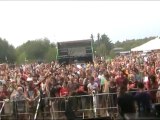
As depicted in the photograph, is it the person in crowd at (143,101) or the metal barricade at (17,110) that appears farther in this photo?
the metal barricade at (17,110)

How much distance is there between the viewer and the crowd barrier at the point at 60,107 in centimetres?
1653

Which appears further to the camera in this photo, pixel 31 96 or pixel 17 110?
pixel 31 96

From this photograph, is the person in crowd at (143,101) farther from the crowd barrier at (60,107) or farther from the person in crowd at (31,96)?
the person in crowd at (31,96)

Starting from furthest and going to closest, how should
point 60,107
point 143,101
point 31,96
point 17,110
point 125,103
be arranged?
point 31,96 < point 60,107 < point 17,110 < point 143,101 < point 125,103

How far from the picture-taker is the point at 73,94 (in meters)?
17.3

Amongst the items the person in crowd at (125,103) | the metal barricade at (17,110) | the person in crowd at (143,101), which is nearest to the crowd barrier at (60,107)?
the metal barricade at (17,110)

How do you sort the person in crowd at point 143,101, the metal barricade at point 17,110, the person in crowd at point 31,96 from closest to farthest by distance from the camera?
the person in crowd at point 143,101, the metal barricade at point 17,110, the person in crowd at point 31,96

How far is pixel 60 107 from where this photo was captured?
55.0ft

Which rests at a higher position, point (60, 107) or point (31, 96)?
point (31, 96)

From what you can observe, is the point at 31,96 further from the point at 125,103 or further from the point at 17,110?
the point at 125,103

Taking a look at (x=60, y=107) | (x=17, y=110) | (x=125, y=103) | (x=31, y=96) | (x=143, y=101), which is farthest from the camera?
(x=31, y=96)

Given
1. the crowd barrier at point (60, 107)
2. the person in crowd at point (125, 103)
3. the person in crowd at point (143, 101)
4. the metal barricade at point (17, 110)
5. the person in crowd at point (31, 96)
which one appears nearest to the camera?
the person in crowd at point (125, 103)

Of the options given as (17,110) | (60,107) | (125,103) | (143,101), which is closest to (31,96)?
(17,110)

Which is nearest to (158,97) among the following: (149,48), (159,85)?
(159,85)
